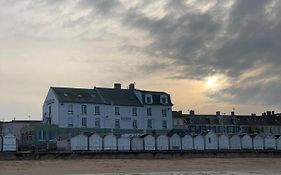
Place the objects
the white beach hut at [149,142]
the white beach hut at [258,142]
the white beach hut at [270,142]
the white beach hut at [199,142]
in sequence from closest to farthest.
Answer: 1. the white beach hut at [149,142]
2. the white beach hut at [199,142]
3. the white beach hut at [258,142]
4. the white beach hut at [270,142]

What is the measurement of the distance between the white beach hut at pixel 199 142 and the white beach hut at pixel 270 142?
38.3ft

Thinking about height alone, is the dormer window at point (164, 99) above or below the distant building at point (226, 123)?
above

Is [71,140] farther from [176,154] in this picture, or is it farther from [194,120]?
[194,120]

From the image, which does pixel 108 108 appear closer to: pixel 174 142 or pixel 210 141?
pixel 174 142

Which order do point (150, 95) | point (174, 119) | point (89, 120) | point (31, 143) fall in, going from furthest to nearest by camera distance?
point (174, 119) → point (150, 95) → point (89, 120) → point (31, 143)

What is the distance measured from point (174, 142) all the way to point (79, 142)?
1452 centimetres

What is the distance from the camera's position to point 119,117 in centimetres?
8038

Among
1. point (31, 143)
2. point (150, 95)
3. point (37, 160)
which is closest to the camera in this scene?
point (37, 160)

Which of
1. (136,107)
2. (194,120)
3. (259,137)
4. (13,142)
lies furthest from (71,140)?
(194,120)

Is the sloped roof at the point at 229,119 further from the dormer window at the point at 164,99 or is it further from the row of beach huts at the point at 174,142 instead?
the row of beach huts at the point at 174,142

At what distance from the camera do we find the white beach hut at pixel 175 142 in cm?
7259

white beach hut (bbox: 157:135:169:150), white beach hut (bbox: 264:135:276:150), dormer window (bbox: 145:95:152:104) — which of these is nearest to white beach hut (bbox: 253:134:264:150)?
white beach hut (bbox: 264:135:276:150)

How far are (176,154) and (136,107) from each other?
1964cm

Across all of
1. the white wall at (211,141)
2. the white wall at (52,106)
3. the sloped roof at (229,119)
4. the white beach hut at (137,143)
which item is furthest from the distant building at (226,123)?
the white wall at (52,106)
